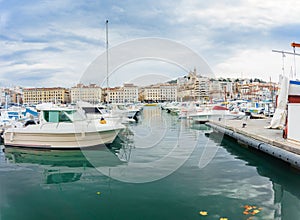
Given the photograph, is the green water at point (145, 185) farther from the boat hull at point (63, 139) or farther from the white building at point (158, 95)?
the white building at point (158, 95)

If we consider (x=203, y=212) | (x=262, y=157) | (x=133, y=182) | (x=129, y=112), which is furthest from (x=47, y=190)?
(x=129, y=112)

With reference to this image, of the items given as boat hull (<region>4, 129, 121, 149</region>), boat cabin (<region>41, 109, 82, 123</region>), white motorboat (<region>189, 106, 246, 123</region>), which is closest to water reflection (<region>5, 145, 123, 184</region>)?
boat hull (<region>4, 129, 121, 149</region>)

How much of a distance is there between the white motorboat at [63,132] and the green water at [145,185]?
60 centimetres

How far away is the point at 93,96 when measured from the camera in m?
38.4

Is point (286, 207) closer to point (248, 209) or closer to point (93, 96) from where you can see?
point (248, 209)

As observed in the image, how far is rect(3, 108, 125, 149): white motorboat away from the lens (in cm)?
1253

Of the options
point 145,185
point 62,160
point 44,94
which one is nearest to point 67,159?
point 62,160

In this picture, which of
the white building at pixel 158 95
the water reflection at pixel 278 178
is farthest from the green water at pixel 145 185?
the white building at pixel 158 95

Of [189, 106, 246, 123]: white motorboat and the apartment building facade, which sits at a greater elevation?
the apartment building facade

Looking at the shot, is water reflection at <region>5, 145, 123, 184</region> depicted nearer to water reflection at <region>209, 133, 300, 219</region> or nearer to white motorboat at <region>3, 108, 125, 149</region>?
white motorboat at <region>3, 108, 125, 149</region>

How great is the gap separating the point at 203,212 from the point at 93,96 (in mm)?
34061

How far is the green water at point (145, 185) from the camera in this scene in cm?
595

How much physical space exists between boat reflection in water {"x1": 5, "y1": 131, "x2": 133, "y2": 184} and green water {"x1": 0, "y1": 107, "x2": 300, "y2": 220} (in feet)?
0.11

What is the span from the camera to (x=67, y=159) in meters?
11.3
